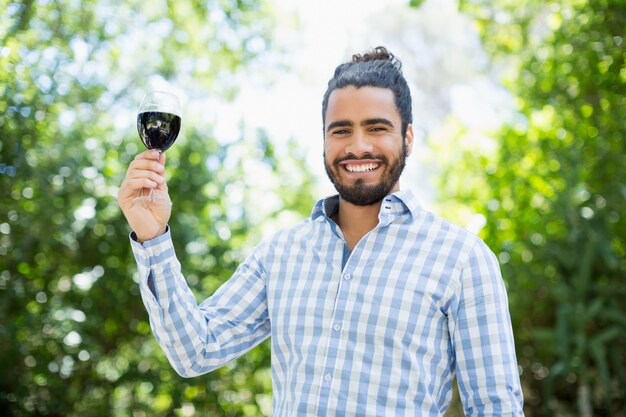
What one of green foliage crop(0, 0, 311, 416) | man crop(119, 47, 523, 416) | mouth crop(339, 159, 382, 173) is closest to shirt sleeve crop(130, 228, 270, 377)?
man crop(119, 47, 523, 416)

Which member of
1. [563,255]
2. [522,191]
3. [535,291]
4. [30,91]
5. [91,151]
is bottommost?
[535,291]

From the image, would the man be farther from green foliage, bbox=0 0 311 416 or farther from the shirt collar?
green foliage, bbox=0 0 311 416

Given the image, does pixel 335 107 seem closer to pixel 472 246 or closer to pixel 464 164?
pixel 472 246

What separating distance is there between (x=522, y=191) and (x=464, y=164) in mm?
640

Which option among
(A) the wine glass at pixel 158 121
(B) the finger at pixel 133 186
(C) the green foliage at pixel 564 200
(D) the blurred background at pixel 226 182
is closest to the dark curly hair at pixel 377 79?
(A) the wine glass at pixel 158 121

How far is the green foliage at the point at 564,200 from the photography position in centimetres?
396

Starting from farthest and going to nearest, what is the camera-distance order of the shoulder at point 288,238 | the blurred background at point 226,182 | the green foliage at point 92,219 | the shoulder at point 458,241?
the blurred background at point 226,182
the green foliage at point 92,219
the shoulder at point 288,238
the shoulder at point 458,241

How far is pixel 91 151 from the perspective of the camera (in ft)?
11.9

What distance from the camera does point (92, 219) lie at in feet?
11.7


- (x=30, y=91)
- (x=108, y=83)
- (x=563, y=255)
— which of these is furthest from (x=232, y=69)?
A: (x=563, y=255)

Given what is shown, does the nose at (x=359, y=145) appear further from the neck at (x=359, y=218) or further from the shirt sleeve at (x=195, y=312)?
the shirt sleeve at (x=195, y=312)

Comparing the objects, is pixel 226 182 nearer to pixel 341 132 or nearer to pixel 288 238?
→ pixel 288 238

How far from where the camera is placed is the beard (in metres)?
1.67

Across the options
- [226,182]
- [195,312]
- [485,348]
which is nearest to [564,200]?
[226,182]
